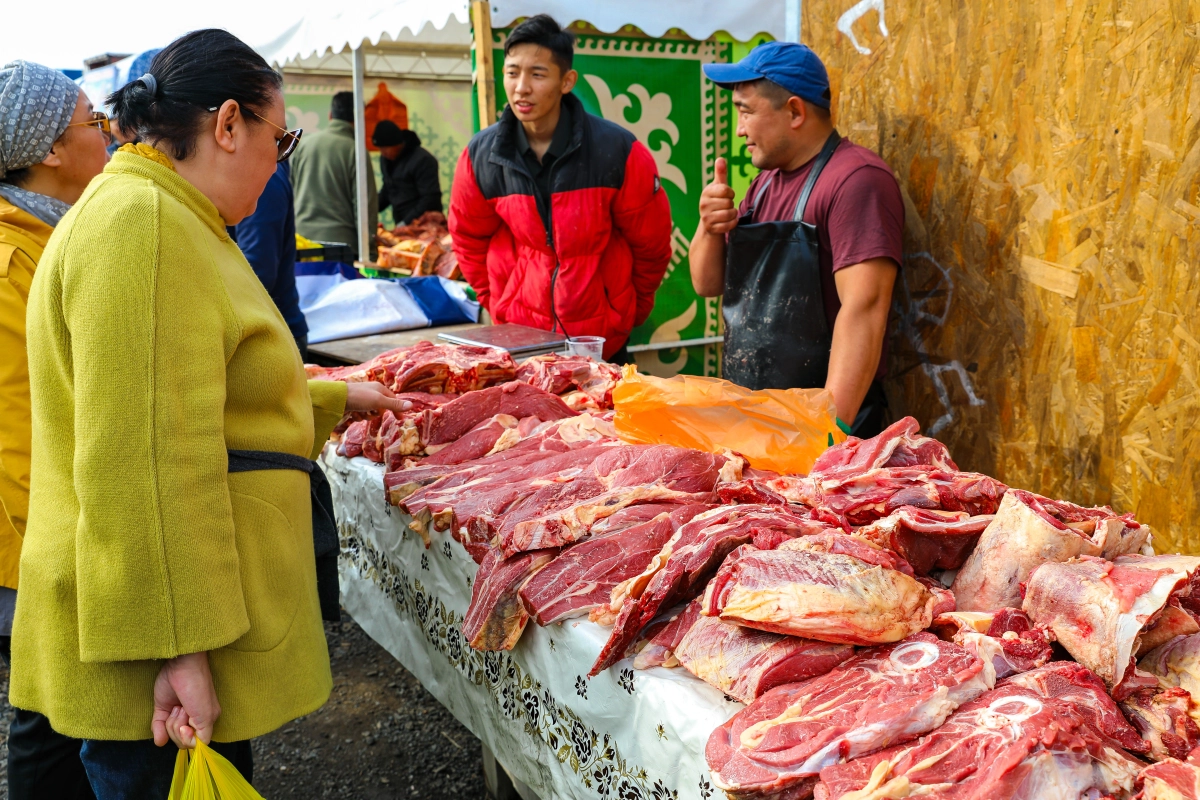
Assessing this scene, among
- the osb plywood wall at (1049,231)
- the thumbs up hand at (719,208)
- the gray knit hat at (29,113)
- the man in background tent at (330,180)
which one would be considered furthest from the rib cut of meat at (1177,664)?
the man in background tent at (330,180)

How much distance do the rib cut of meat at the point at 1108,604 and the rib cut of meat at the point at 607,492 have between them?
0.83 m

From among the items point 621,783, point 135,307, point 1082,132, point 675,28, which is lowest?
point 621,783

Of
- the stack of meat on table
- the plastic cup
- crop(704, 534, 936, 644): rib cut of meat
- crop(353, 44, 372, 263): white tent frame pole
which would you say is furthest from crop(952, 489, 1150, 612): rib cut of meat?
crop(353, 44, 372, 263): white tent frame pole

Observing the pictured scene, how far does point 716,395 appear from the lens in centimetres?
271

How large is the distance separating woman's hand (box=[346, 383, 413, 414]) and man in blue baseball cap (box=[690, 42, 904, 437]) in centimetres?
157

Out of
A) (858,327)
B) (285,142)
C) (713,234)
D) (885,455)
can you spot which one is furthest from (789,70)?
(285,142)

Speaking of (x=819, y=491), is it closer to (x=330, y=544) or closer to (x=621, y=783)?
(x=621, y=783)

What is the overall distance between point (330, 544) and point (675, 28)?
506 cm

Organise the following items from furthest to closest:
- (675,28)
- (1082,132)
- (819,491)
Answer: (675,28) → (1082,132) → (819,491)

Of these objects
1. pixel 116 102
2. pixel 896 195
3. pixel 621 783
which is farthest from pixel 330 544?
pixel 896 195

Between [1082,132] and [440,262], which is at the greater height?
[1082,132]

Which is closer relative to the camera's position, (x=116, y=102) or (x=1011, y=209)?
(x=116, y=102)

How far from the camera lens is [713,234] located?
399 cm

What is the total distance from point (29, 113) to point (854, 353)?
275cm
